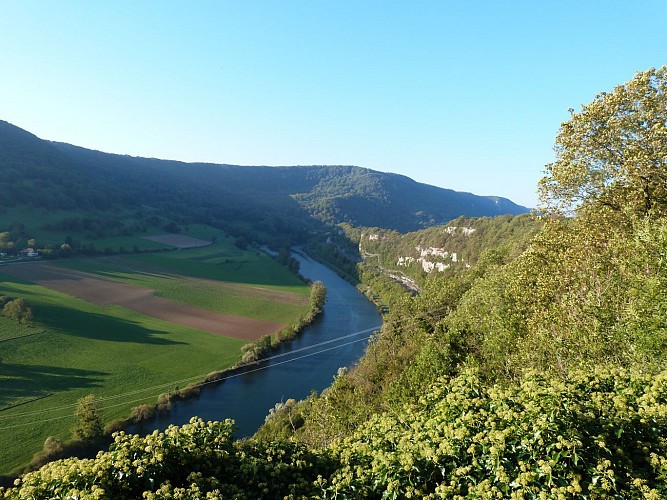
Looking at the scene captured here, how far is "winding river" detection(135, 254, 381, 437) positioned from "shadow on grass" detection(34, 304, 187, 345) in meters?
17.5

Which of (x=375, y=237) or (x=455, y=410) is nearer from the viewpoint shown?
(x=455, y=410)

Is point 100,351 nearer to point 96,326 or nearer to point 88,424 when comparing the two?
point 96,326

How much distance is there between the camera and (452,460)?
7777 millimetres

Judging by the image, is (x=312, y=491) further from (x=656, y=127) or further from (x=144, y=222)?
(x=144, y=222)

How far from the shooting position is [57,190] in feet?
559

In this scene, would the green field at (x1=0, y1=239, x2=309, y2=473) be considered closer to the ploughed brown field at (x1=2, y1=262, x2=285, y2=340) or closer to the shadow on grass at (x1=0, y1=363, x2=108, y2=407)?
the shadow on grass at (x1=0, y1=363, x2=108, y2=407)

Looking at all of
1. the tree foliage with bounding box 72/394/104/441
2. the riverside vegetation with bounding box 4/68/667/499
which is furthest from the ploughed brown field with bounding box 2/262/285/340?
the riverside vegetation with bounding box 4/68/667/499

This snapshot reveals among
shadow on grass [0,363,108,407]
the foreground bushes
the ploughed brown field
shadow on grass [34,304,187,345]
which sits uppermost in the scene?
the foreground bushes

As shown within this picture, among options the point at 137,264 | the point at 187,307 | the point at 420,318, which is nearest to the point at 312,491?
the point at 420,318

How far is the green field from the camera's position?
1708 inches

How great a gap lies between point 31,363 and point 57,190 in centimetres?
14848

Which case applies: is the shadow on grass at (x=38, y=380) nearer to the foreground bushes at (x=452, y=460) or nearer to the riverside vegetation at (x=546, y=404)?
the riverside vegetation at (x=546, y=404)

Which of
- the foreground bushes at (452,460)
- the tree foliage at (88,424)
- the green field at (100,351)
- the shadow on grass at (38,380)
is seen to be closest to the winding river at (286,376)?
the tree foliage at (88,424)

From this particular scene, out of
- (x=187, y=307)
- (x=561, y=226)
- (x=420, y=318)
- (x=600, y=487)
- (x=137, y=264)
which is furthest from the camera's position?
(x=137, y=264)
